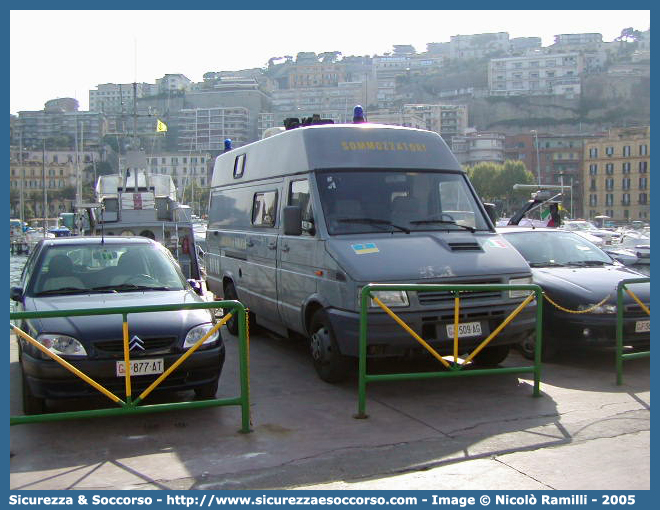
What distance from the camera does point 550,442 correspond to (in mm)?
5453

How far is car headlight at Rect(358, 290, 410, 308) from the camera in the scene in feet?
21.4

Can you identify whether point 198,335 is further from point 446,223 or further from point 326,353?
point 446,223

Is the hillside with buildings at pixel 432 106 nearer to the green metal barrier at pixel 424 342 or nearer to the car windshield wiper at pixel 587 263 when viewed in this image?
the car windshield wiper at pixel 587 263

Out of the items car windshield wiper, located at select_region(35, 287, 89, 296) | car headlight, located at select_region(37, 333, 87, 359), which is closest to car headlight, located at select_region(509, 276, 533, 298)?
car headlight, located at select_region(37, 333, 87, 359)

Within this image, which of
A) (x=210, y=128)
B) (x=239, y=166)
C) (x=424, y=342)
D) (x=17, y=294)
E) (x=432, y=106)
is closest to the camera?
(x=424, y=342)

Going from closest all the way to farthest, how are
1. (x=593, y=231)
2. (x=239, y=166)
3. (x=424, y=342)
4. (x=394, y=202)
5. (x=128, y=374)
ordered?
(x=128, y=374), (x=424, y=342), (x=394, y=202), (x=239, y=166), (x=593, y=231)

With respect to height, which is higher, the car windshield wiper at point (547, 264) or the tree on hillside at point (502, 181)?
the tree on hillside at point (502, 181)

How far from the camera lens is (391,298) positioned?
21.4 feet

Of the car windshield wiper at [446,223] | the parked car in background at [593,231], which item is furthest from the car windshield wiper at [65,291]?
the parked car in background at [593,231]

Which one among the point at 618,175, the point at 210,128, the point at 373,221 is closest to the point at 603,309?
the point at 373,221

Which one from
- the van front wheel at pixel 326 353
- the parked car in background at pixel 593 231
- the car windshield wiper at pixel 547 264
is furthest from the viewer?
the parked car in background at pixel 593 231

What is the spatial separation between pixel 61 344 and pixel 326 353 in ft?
8.62

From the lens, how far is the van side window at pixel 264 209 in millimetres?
8758

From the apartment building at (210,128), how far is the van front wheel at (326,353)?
100.0 feet
